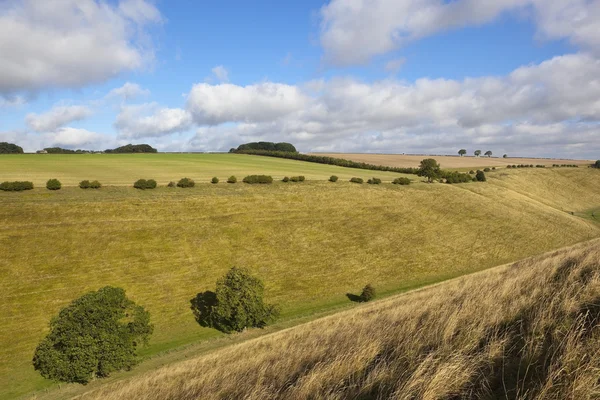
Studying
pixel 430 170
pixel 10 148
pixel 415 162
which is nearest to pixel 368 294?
pixel 430 170

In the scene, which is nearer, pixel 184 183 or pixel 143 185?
pixel 143 185

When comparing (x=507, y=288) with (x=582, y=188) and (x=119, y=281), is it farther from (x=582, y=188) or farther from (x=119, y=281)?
(x=582, y=188)

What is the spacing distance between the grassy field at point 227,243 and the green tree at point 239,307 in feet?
5.38

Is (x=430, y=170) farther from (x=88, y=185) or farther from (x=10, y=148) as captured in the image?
(x=10, y=148)

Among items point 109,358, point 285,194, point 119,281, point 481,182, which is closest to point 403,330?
point 109,358

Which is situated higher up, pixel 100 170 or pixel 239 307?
pixel 100 170

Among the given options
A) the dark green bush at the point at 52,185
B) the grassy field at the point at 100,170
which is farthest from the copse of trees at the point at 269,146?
the dark green bush at the point at 52,185

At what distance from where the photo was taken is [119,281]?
35406 mm

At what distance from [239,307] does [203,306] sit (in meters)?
6.91

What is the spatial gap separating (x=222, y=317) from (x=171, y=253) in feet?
45.7

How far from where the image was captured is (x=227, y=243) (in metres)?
45.8

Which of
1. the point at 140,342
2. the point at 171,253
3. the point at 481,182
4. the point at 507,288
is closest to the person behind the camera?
the point at 507,288

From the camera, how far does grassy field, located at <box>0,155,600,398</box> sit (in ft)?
106

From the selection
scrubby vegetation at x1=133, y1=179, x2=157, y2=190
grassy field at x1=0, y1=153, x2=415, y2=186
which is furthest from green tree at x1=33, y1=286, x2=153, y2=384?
grassy field at x1=0, y1=153, x2=415, y2=186
